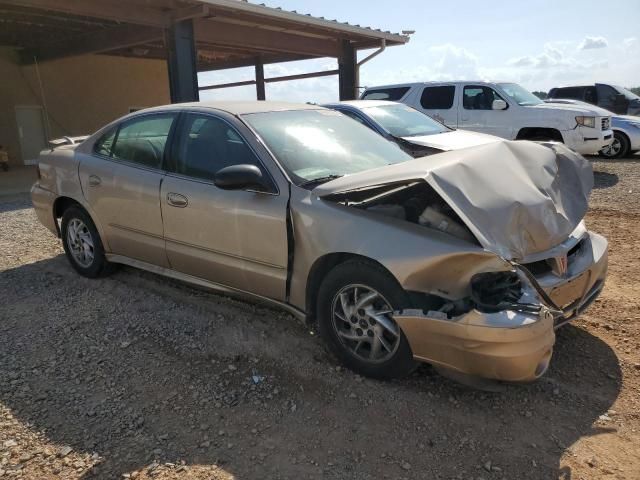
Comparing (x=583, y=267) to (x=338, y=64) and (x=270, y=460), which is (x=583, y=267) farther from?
(x=338, y=64)

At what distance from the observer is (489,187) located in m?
2.98

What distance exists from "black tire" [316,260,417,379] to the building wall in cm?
1516

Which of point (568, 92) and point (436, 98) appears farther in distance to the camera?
point (568, 92)

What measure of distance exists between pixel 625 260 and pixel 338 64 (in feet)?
39.1

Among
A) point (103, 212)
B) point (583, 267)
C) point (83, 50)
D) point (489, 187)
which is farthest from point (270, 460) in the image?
point (83, 50)

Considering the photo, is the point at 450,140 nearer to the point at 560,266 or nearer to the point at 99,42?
the point at 560,266

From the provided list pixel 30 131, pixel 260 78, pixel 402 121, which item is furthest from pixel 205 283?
pixel 260 78

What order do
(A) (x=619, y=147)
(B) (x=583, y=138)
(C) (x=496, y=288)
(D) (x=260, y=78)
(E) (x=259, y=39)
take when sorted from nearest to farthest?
(C) (x=496, y=288) → (B) (x=583, y=138) → (A) (x=619, y=147) → (E) (x=259, y=39) → (D) (x=260, y=78)

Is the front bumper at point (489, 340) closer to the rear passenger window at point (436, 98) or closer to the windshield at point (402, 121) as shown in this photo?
the windshield at point (402, 121)

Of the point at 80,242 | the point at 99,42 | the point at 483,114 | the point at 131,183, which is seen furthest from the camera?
the point at 99,42

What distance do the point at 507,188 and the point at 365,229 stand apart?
856mm

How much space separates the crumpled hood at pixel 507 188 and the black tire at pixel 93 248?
256cm

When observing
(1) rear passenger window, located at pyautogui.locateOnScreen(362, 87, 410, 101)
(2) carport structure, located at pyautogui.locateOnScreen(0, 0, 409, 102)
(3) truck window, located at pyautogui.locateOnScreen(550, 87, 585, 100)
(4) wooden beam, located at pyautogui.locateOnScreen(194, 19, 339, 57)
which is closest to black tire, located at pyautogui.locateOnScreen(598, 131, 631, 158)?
(3) truck window, located at pyautogui.locateOnScreen(550, 87, 585, 100)

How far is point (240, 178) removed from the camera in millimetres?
3367
